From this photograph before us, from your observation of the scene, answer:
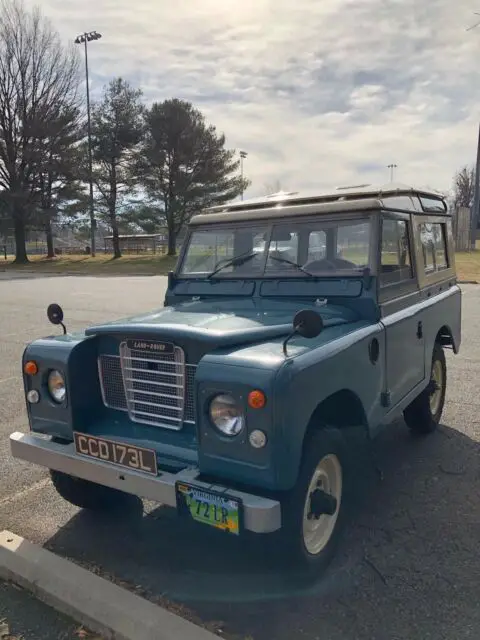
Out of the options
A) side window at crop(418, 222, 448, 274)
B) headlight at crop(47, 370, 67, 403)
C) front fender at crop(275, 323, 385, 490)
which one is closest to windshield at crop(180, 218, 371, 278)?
front fender at crop(275, 323, 385, 490)

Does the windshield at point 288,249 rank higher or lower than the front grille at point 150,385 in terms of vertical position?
higher

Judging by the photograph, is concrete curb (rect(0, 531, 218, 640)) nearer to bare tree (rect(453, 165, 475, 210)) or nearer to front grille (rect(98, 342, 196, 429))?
front grille (rect(98, 342, 196, 429))

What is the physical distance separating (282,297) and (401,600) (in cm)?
204

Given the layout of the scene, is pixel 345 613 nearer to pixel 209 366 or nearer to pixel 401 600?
pixel 401 600

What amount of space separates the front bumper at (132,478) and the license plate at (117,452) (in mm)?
30

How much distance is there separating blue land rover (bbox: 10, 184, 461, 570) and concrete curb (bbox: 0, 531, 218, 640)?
1.51 feet

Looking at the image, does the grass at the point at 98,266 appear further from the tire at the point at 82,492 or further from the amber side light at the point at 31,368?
the amber side light at the point at 31,368

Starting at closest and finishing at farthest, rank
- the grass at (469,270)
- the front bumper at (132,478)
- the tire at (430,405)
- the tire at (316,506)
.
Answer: the front bumper at (132,478), the tire at (316,506), the tire at (430,405), the grass at (469,270)

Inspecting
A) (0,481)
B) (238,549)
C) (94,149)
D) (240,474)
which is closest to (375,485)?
(238,549)

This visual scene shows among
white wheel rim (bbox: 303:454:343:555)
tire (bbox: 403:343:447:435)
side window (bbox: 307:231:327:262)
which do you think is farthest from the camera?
tire (bbox: 403:343:447:435)

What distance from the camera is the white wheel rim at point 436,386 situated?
205 inches

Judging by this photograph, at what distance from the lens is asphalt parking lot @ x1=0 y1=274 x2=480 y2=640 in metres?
2.67

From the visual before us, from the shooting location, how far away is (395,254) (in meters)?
4.15

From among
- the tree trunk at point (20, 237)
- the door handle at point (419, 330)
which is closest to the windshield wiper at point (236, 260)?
the door handle at point (419, 330)
